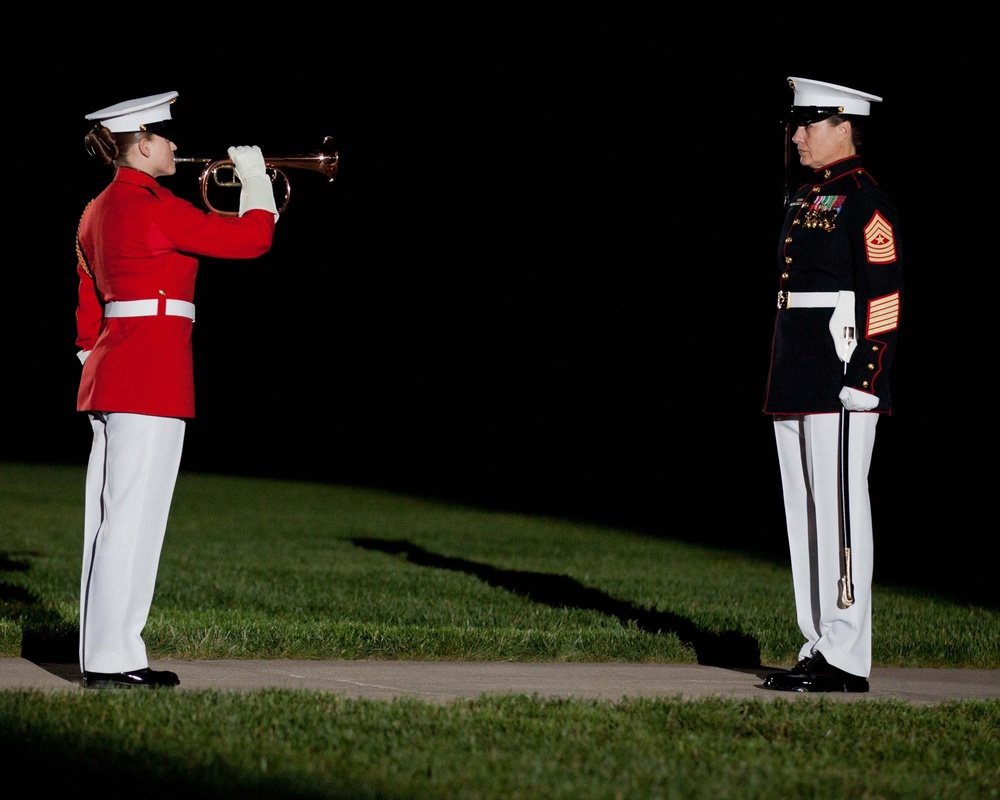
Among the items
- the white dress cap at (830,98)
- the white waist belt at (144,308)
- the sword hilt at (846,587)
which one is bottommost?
the sword hilt at (846,587)

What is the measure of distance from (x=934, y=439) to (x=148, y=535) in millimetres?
17314

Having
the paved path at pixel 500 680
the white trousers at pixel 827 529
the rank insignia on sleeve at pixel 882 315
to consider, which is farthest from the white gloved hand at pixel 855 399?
the paved path at pixel 500 680

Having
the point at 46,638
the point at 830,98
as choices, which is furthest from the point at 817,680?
the point at 46,638

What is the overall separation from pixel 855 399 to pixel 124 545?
2.50 meters

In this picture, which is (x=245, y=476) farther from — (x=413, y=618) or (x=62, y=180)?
(x=413, y=618)

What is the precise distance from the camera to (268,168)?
5953mm

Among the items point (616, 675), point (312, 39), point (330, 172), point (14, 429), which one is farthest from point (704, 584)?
point (14, 429)

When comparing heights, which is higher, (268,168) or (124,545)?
(268,168)

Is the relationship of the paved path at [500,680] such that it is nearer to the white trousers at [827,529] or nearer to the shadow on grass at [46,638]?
the shadow on grass at [46,638]

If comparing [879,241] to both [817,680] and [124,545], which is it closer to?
[817,680]

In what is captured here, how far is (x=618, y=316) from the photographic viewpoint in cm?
2519

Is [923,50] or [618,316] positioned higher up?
[923,50]

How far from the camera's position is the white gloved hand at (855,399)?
19.0ft

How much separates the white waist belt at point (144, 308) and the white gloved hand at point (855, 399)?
223 centimetres
